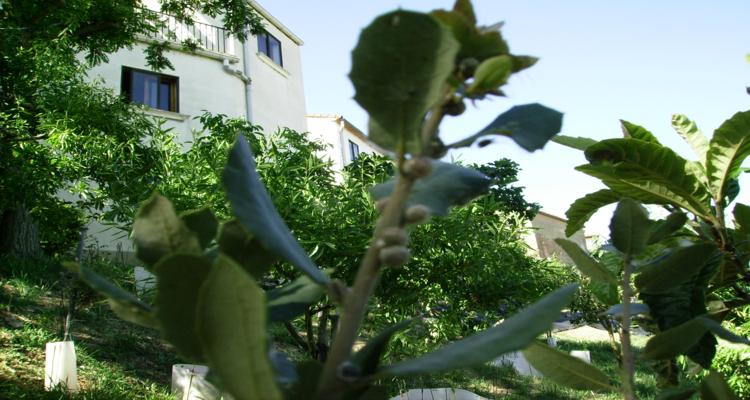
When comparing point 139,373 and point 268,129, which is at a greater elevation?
point 268,129

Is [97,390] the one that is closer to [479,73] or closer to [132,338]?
[132,338]

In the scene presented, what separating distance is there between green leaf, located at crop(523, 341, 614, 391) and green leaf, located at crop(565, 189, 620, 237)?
33.7 inches

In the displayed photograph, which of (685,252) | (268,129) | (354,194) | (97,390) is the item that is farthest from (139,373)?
(268,129)

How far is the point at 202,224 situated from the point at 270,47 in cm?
1580

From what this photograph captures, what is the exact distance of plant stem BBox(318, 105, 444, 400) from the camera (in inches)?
16.5

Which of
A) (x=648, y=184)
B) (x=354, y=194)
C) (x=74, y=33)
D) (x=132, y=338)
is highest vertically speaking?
(x=74, y=33)

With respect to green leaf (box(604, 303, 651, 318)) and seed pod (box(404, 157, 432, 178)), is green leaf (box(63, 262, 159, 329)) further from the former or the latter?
green leaf (box(604, 303, 651, 318))

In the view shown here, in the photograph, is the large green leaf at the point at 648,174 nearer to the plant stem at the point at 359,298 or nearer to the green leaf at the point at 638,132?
the green leaf at the point at 638,132

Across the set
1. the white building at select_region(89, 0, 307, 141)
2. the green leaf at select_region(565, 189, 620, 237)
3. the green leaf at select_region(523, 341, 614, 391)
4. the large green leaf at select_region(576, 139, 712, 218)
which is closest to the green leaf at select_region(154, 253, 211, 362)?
the green leaf at select_region(523, 341, 614, 391)

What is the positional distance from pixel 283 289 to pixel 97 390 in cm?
442

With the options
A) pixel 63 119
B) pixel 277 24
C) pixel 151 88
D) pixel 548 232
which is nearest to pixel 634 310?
pixel 63 119

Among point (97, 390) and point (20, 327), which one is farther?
point (20, 327)

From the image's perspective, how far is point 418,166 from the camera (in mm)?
419

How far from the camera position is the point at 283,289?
1.78 ft
